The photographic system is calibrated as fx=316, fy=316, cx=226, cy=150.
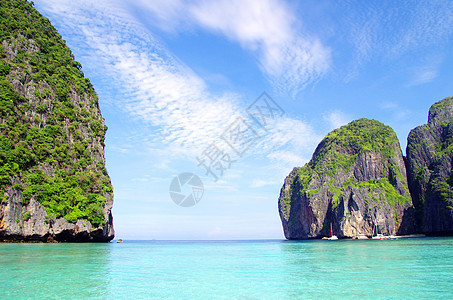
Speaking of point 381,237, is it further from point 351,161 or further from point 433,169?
point 351,161

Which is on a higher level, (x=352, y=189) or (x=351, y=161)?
(x=351, y=161)

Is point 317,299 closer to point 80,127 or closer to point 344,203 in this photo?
point 80,127

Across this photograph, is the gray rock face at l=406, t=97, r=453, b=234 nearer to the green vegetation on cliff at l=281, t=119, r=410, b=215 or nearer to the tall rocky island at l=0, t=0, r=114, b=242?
the green vegetation on cliff at l=281, t=119, r=410, b=215

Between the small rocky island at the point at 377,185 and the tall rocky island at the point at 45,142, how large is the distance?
65061mm

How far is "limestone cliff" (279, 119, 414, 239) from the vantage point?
86062 mm

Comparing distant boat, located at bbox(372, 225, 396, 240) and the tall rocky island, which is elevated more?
the tall rocky island

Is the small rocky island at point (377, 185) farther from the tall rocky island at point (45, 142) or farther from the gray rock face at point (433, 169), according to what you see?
the tall rocky island at point (45, 142)

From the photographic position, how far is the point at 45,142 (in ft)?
149

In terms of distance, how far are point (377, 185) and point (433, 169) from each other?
15030 millimetres

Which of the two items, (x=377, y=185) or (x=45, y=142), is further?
(x=377, y=185)

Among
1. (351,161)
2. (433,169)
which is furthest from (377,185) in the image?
(433,169)

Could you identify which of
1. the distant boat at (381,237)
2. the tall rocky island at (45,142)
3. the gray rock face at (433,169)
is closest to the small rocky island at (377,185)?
the gray rock face at (433,169)

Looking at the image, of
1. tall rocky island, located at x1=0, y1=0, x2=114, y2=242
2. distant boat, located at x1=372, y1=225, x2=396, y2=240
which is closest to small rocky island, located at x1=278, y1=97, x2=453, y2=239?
distant boat, located at x1=372, y1=225, x2=396, y2=240

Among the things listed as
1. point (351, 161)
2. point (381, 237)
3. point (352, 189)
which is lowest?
Result: point (381, 237)
